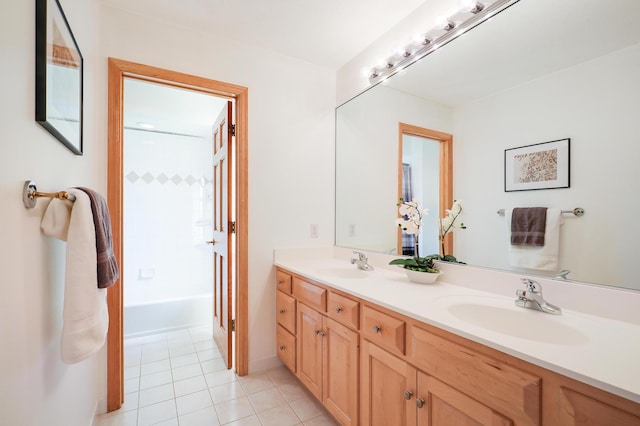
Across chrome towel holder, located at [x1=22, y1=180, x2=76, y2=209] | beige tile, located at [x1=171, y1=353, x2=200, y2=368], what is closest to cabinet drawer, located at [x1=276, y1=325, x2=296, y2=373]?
beige tile, located at [x1=171, y1=353, x2=200, y2=368]

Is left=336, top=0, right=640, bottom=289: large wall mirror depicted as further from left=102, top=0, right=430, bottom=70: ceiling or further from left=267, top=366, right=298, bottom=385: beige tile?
left=267, top=366, right=298, bottom=385: beige tile

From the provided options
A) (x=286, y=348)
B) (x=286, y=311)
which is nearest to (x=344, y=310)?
(x=286, y=311)

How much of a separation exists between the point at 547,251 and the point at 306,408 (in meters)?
1.54

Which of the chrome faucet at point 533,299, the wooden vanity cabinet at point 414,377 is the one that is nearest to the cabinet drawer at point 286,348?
the wooden vanity cabinet at point 414,377

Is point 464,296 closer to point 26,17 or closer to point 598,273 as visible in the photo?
point 598,273

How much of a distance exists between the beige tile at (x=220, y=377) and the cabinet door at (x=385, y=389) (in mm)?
1115

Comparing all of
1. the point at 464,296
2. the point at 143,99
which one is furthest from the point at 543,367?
the point at 143,99

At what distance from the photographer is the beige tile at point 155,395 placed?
1.81 metres

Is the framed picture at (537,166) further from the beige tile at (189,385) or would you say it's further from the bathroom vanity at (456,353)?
the beige tile at (189,385)

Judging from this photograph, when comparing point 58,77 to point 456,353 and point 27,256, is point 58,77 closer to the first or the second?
point 27,256

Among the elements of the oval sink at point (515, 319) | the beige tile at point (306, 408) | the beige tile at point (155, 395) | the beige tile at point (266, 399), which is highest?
the oval sink at point (515, 319)

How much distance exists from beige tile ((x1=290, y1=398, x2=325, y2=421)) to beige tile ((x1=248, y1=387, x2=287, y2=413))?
8 cm

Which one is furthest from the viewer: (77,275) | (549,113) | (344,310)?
(344,310)

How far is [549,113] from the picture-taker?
3.94 ft
